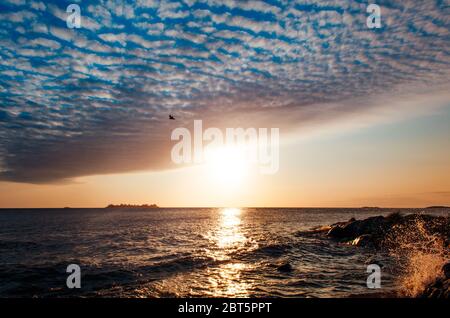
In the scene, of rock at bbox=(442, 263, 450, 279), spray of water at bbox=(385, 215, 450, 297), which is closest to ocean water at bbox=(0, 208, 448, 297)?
spray of water at bbox=(385, 215, 450, 297)

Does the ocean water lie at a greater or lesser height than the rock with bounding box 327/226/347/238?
greater

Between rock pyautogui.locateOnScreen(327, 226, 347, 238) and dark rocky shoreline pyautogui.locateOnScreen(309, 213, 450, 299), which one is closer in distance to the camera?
dark rocky shoreline pyautogui.locateOnScreen(309, 213, 450, 299)

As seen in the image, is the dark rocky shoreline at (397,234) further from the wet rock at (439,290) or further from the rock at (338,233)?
the wet rock at (439,290)

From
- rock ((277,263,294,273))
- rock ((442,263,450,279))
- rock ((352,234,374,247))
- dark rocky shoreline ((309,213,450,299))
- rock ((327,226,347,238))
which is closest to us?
rock ((442,263,450,279))

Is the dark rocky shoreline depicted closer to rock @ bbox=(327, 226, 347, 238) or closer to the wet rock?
rock @ bbox=(327, 226, 347, 238)

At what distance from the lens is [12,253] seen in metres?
33.7

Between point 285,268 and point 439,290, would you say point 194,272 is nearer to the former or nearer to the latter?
point 285,268

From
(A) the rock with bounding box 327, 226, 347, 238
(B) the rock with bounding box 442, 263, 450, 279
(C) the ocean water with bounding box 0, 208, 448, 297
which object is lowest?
(A) the rock with bounding box 327, 226, 347, 238

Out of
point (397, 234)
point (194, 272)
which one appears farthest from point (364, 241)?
point (194, 272)

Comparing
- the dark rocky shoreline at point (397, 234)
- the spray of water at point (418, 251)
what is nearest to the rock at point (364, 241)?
the dark rocky shoreline at point (397, 234)
